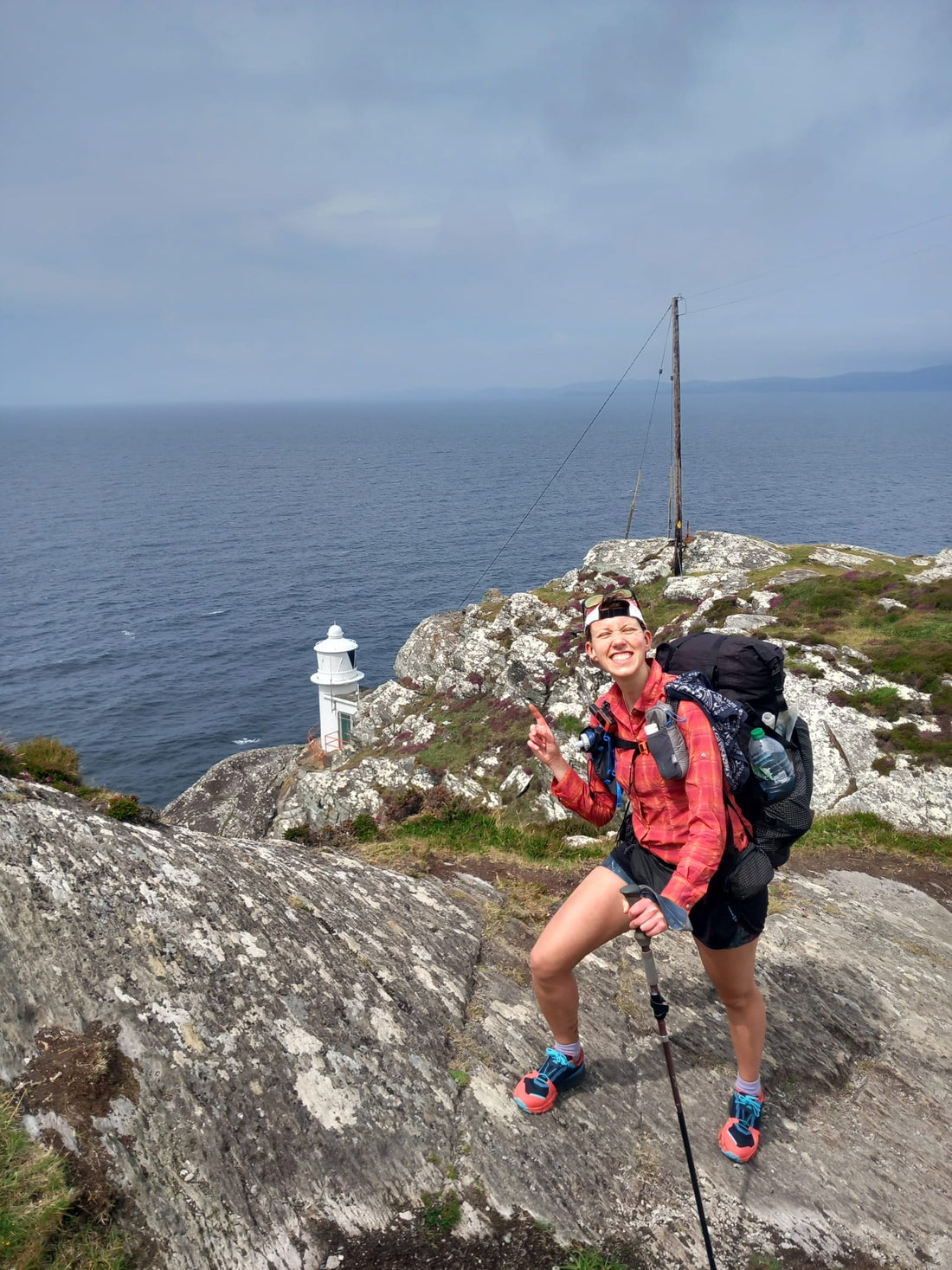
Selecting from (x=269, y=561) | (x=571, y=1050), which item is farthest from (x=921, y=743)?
(x=269, y=561)

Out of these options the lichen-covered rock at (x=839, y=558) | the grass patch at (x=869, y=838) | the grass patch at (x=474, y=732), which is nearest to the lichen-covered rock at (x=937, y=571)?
the lichen-covered rock at (x=839, y=558)

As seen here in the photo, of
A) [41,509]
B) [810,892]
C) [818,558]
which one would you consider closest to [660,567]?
[818,558]

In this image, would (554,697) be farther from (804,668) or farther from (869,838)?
(869,838)

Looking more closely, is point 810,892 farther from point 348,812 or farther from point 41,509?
point 41,509

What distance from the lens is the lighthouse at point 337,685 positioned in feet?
131

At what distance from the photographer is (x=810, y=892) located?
11.0 meters

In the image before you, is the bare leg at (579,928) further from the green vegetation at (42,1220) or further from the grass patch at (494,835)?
the grass patch at (494,835)

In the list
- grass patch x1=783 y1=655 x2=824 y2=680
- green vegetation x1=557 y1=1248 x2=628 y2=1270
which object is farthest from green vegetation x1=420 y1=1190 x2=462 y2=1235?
→ grass patch x1=783 y1=655 x2=824 y2=680

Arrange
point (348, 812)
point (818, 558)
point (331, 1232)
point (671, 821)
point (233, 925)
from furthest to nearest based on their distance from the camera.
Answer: point (818, 558)
point (348, 812)
point (233, 925)
point (671, 821)
point (331, 1232)

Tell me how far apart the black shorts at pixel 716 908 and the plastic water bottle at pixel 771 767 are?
2.00 ft

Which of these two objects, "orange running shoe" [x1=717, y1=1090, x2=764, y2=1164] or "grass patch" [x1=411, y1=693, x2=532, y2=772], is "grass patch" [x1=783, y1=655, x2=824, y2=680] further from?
"orange running shoe" [x1=717, y1=1090, x2=764, y2=1164]

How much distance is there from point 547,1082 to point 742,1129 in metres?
1.55

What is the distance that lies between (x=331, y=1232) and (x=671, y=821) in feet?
11.6

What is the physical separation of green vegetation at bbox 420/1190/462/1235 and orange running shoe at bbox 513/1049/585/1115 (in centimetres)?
97
